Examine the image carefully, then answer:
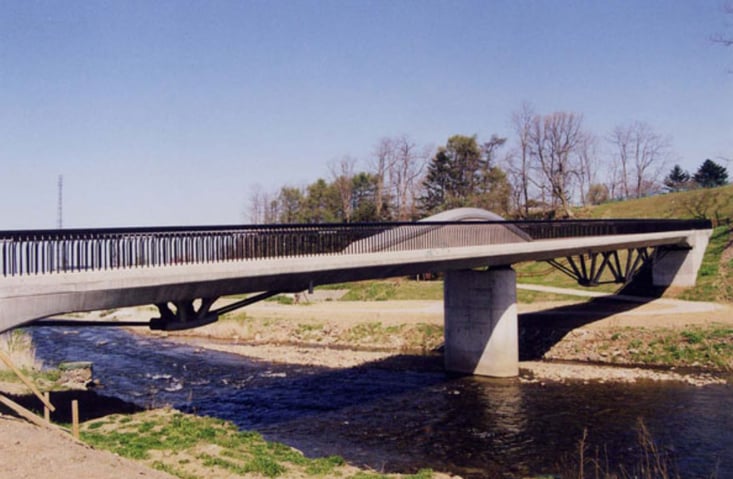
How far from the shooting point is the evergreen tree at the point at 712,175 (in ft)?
292

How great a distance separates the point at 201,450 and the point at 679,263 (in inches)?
1589

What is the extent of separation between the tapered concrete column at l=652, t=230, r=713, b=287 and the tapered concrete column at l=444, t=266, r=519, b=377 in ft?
65.8

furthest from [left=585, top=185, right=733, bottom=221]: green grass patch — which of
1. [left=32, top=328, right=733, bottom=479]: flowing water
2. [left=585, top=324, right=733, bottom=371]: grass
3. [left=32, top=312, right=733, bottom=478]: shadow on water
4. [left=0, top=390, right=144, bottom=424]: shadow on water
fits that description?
[left=0, top=390, right=144, bottom=424]: shadow on water

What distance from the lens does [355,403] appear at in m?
25.3

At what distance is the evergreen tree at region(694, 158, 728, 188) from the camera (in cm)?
8900

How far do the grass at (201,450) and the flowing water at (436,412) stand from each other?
191 centimetres

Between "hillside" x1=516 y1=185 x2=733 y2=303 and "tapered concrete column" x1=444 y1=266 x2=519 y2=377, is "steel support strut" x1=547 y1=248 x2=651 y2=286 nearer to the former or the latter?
"hillside" x1=516 y1=185 x2=733 y2=303

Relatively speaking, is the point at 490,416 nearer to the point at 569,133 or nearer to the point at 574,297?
the point at 574,297

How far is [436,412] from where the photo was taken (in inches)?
932

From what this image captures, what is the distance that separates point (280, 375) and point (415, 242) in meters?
12.1

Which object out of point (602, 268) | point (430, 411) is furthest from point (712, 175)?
point (430, 411)

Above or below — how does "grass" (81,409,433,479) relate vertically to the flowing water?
above

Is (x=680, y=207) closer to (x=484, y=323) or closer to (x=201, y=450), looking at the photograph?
(x=484, y=323)

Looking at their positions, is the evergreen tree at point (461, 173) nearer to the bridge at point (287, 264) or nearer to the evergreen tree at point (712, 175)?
the evergreen tree at point (712, 175)
